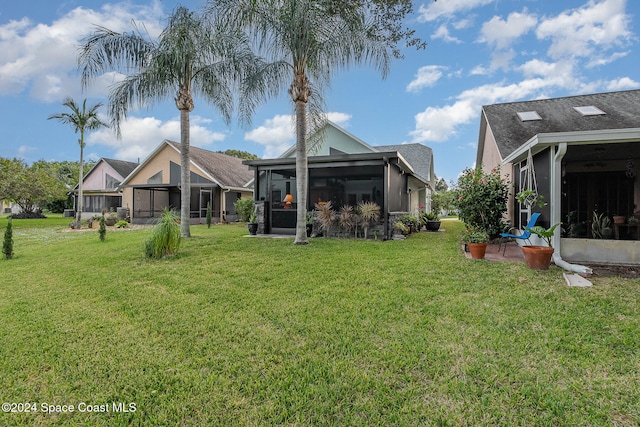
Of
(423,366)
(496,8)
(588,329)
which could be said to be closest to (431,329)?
(423,366)

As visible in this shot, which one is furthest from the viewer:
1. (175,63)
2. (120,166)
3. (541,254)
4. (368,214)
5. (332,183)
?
(120,166)

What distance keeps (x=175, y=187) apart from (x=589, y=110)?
22.5m

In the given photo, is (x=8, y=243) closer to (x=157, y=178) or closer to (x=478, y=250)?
(x=478, y=250)

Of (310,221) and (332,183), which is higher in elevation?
(332,183)

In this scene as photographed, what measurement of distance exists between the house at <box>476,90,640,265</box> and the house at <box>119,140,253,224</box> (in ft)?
53.8

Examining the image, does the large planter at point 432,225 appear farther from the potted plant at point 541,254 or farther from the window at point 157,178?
the window at point 157,178

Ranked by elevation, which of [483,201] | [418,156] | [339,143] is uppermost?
[418,156]

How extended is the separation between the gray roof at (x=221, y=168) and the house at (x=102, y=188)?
9.03 m

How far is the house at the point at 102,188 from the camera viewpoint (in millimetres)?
27375

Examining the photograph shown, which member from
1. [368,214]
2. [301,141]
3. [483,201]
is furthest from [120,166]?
[483,201]

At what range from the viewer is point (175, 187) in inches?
844

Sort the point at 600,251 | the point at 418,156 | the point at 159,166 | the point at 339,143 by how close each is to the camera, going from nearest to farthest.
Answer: the point at 600,251 < the point at 339,143 < the point at 418,156 < the point at 159,166

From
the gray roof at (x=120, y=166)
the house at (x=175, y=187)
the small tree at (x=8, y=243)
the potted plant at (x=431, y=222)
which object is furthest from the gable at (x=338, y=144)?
the gray roof at (x=120, y=166)

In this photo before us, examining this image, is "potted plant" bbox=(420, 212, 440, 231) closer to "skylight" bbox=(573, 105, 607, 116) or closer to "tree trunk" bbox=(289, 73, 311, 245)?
"skylight" bbox=(573, 105, 607, 116)
